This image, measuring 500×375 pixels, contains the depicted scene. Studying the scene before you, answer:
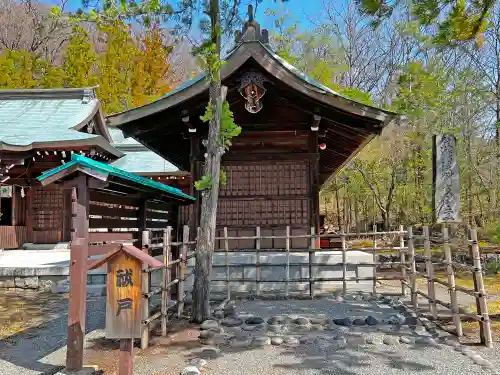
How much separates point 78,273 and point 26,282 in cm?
827

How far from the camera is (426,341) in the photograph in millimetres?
6020

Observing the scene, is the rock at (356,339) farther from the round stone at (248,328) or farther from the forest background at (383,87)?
the forest background at (383,87)

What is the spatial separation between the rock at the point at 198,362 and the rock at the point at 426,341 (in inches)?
117

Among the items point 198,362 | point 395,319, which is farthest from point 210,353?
point 395,319

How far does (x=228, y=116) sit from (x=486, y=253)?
1540 centimetres

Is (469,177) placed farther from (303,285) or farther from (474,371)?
Result: (474,371)

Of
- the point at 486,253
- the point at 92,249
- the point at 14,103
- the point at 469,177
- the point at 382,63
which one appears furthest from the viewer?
the point at 382,63

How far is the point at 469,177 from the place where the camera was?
2272 centimetres

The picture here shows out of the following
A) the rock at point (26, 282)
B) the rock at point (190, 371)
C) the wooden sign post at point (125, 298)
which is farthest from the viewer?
the rock at point (26, 282)

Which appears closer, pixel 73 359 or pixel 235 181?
pixel 73 359

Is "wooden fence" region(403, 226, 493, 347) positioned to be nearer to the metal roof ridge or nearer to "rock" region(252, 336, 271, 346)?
"rock" region(252, 336, 271, 346)

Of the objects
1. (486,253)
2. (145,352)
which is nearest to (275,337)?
(145,352)

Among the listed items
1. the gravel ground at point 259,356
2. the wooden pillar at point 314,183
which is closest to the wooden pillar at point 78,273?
the gravel ground at point 259,356

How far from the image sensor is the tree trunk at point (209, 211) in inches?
283
